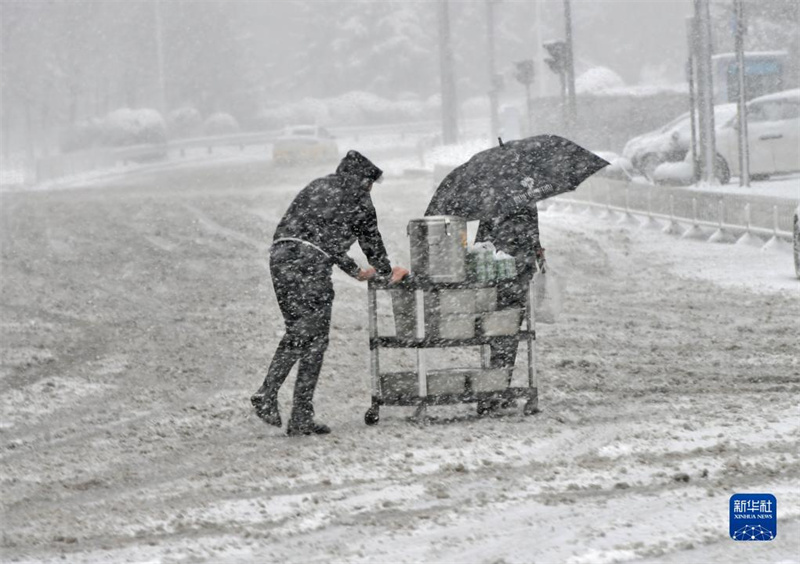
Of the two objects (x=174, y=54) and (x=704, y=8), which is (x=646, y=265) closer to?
(x=704, y=8)

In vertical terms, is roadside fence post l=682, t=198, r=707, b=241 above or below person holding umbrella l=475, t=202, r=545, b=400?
below

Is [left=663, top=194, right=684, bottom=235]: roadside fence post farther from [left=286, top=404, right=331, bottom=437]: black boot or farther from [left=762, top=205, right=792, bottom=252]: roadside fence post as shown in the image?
[left=286, top=404, right=331, bottom=437]: black boot

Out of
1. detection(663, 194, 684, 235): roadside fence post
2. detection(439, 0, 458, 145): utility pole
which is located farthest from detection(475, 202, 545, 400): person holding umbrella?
detection(439, 0, 458, 145): utility pole

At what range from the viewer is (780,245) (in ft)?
60.0

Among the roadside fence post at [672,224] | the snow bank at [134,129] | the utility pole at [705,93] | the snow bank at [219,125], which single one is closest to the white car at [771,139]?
the utility pole at [705,93]

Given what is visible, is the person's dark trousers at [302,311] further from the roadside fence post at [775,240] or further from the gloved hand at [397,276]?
the roadside fence post at [775,240]

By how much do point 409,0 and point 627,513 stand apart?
3278 inches

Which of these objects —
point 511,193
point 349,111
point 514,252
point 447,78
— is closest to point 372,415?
point 514,252

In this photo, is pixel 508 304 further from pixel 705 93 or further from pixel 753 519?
pixel 705 93

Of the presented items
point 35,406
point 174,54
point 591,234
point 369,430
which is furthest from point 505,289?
point 174,54

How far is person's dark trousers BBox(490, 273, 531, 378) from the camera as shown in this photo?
9047mm

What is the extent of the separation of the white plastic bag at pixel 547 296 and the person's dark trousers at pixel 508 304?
384 mm

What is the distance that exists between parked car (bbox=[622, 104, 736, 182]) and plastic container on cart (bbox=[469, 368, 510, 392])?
22.2m

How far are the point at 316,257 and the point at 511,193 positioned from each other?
1.58 m
